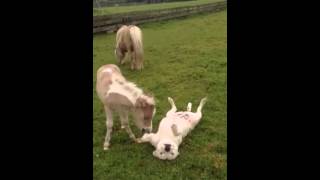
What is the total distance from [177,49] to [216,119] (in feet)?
22.1

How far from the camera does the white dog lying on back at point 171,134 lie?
5.36 m

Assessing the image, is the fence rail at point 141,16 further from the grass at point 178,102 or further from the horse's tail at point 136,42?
the horse's tail at point 136,42

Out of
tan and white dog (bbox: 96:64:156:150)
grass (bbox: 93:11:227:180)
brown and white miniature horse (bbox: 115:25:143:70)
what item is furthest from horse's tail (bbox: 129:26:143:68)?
tan and white dog (bbox: 96:64:156:150)

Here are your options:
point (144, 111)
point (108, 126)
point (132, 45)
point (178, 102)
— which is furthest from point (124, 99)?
Answer: point (132, 45)

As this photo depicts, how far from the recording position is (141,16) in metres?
18.8

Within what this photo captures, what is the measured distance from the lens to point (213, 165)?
516 centimetres

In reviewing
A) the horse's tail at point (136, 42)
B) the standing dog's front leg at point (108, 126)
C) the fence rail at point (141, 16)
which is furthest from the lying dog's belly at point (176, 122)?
the fence rail at point (141, 16)

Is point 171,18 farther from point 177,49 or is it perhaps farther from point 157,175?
point 157,175

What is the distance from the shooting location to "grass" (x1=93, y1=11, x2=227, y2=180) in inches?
203

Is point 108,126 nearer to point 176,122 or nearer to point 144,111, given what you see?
point 144,111

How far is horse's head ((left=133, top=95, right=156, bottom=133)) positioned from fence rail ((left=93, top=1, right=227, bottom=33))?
10.8m

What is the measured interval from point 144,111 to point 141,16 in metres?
13.9

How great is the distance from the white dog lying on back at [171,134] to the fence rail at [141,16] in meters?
10.3
